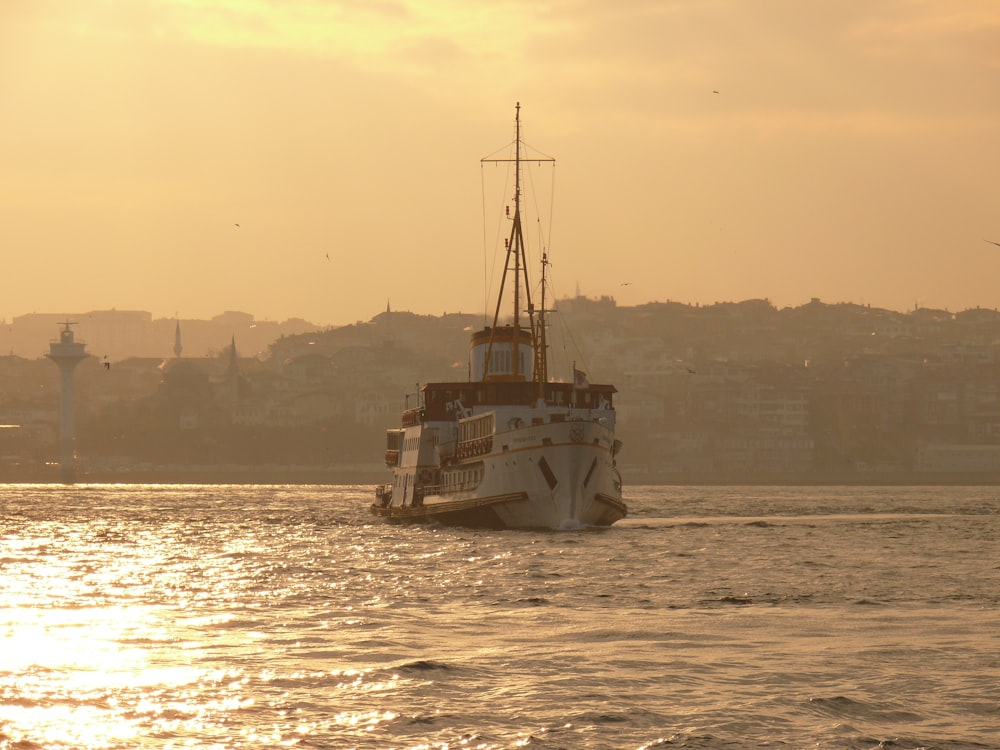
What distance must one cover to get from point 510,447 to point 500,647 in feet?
108

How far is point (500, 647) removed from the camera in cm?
2750

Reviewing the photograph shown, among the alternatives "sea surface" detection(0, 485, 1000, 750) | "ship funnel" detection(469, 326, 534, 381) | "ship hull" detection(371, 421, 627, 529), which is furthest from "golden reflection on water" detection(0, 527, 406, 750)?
"ship funnel" detection(469, 326, 534, 381)

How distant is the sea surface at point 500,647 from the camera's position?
21.0m

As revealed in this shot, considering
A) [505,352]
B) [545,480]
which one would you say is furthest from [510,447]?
[505,352]

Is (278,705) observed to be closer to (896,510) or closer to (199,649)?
(199,649)

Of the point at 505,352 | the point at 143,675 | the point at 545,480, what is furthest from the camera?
the point at 505,352

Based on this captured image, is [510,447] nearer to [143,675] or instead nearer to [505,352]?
[505,352]

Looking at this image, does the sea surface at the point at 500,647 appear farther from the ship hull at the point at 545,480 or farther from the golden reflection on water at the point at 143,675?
the ship hull at the point at 545,480

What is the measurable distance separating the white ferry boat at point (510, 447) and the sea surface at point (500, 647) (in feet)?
21.9

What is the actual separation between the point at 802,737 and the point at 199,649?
10280 millimetres

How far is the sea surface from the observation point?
2098 centimetres

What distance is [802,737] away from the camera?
20625 millimetres

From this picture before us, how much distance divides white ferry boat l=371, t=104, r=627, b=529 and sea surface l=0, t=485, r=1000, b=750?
6.66 meters

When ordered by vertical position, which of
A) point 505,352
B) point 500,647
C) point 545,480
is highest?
point 505,352
